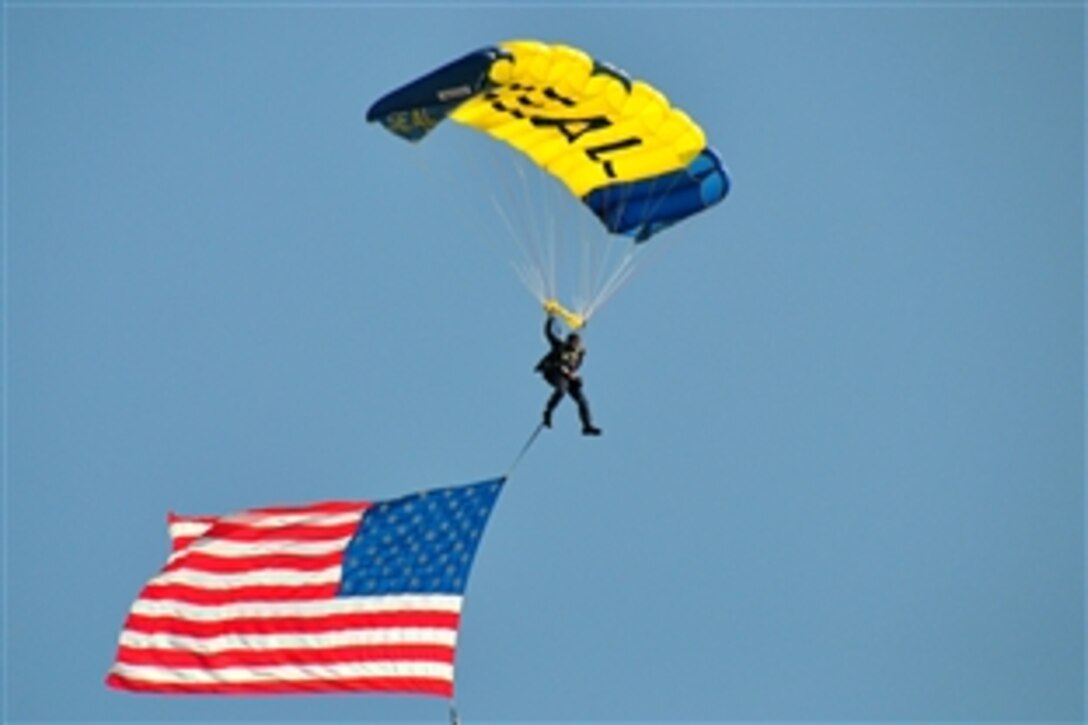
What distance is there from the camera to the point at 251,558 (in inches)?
1592

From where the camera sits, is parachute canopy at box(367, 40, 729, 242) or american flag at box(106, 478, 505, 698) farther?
american flag at box(106, 478, 505, 698)

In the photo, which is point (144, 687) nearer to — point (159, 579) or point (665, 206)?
point (159, 579)

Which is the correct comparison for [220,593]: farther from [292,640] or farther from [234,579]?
[292,640]

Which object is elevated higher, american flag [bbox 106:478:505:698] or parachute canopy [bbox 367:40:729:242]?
parachute canopy [bbox 367:40:729:242]

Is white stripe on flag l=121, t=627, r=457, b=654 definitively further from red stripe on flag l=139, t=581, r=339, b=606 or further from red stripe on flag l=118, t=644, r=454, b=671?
red stripe on flag l=139, t=581, r=339, b=606

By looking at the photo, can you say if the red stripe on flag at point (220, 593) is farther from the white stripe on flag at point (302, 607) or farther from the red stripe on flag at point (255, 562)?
the red stripe on flag at point (255, 562)

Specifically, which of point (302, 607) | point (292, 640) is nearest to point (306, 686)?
point (292, 640)

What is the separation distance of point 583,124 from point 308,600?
17.3 feet

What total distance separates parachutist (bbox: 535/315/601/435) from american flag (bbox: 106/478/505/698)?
113cm

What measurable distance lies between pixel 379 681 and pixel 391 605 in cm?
79

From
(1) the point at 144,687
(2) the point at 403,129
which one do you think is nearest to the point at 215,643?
(1) the point at 144,687

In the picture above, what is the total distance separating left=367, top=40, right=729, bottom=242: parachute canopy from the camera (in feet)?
128

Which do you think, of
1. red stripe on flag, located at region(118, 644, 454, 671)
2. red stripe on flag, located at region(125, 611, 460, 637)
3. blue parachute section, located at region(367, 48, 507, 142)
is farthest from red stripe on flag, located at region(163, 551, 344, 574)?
blue parachute section, located at region(367, 48, 507, 142)

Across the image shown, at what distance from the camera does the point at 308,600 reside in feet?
132
